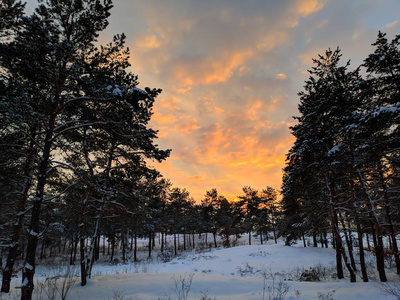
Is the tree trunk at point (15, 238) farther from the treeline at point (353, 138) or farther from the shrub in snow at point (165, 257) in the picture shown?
the shrub in snow at point (165, 257)

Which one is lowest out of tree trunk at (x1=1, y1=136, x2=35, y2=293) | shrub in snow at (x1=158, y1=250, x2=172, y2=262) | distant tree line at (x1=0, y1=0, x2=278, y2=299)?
shrub in snow at (x1=158, y1=250, x2=172, y2=262)

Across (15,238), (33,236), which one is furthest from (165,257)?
(33,236)

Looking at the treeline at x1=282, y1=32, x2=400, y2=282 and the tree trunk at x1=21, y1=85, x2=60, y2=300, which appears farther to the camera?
the treeline at x1=282, y1=32, x2=400, y2=282

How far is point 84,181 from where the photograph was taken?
311 inches

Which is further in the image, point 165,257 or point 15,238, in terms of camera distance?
point 165,257

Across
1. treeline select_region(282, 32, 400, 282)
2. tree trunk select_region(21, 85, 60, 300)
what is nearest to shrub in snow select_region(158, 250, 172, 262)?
treeline select_region(282, 32, 400, 282)

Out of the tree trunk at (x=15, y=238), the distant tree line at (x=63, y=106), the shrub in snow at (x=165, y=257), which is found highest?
the distant tree line at (x=63, y=106)

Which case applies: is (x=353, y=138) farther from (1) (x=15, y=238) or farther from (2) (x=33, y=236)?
(1) (x=15, y=238)

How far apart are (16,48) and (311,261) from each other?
2610 centimetres

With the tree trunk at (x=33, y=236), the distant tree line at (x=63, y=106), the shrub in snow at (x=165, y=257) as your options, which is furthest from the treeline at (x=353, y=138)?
the shrub in snow at (x=165, y=257)

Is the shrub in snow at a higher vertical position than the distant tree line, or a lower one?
lower

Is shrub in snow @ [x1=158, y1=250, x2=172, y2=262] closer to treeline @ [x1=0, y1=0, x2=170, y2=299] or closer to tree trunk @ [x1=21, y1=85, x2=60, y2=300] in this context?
treeline @ [x1=0, y1=0, x2=170, y2=299]

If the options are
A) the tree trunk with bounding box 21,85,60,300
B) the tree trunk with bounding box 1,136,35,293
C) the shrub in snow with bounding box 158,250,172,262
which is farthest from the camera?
the shrub in snow with bounding box 158,250,172,262

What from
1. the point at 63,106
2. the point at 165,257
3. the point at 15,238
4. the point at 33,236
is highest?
the point at 63,106
